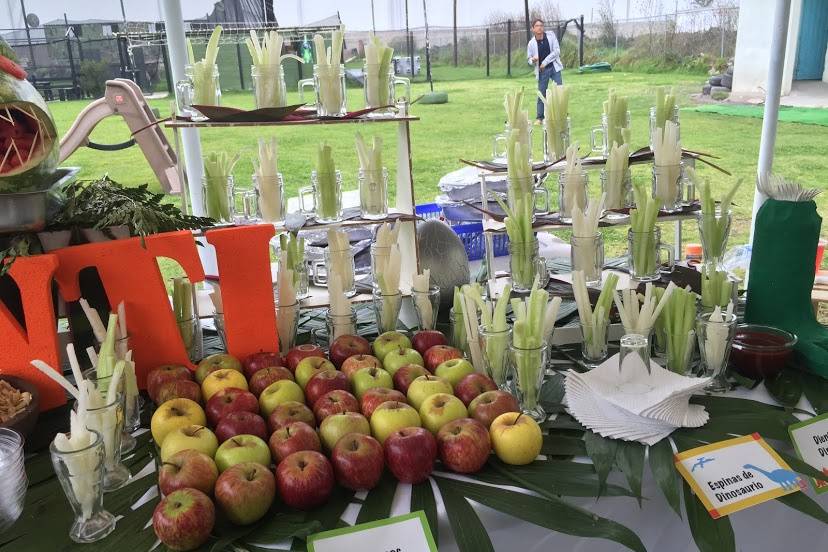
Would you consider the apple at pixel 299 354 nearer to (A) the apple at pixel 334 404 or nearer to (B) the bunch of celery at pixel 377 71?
(A) the apple at pixel 334 404

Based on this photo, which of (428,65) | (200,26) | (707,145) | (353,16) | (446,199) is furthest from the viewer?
(428,65)

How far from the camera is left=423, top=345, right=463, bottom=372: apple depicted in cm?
129

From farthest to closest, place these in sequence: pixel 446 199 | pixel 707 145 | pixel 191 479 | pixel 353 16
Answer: pixel 707 145
pixel 353 16
pixel 446 199
pixel 191 479

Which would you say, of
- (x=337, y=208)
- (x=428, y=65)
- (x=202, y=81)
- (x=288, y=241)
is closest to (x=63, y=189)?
(x=202, y=81)

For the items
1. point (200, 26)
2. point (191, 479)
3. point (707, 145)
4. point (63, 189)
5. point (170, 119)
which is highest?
point (200, 26)

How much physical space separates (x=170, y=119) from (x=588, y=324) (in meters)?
0.97

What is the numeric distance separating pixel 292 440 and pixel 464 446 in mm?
249

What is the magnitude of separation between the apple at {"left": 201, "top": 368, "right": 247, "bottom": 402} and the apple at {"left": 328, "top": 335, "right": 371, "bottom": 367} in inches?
7.6

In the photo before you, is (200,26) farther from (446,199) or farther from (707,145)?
(707,145)

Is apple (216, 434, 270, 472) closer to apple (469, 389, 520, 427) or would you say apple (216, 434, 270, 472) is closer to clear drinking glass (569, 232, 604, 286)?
apple (469, 389, 520, 427)

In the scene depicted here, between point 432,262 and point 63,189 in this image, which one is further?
point 432,262

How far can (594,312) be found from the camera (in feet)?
4.35

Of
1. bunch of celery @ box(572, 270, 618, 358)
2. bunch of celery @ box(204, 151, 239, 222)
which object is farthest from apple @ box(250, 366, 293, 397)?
bunch of celery @ box(572, 270, 618, 358)

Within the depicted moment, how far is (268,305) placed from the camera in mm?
1363
